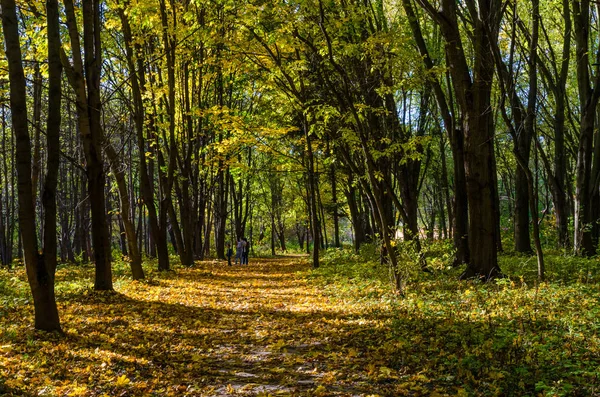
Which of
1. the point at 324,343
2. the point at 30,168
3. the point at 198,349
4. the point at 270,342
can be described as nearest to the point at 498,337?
the point at 324,343

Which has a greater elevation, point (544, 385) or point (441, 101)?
point (441, 101)

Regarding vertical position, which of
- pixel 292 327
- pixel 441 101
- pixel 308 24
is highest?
pixel 308 24

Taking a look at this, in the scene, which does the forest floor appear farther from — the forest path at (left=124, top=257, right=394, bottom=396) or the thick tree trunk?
the thick tree trunk

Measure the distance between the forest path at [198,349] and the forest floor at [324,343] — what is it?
25 millimetres

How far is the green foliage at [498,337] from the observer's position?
4426 millimetres

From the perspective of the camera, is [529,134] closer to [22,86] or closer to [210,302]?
[210,302]

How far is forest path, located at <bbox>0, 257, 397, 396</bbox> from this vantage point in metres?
4.73


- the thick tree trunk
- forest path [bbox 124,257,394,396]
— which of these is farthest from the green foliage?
the thick tree trunk

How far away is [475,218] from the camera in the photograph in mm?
10508

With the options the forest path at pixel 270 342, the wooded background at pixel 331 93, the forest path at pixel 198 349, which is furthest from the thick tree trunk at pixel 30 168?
the forest path at pixel 270 342

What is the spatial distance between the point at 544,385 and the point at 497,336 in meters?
1.86

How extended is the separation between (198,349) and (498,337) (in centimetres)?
413

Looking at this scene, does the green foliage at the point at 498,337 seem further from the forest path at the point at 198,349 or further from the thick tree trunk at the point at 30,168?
the thick tree trunk at the point at 30,168

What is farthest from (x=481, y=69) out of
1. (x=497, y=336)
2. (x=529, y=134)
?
(x=497, y=336)
